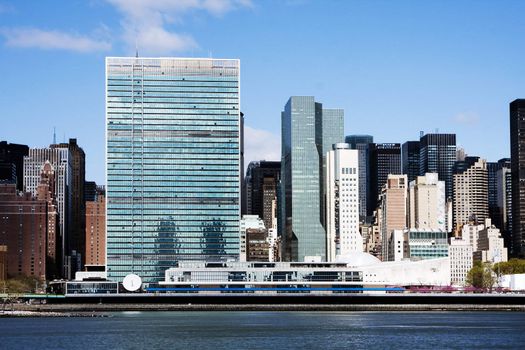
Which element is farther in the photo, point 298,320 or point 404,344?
point 298,320

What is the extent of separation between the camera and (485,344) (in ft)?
445

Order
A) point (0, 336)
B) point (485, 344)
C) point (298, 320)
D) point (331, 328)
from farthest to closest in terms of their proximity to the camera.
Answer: point (298, 320) → point (331, 328) → point (0, 336) → point (485, 344)

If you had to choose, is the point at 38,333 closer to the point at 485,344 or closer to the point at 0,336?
the point at 0,336

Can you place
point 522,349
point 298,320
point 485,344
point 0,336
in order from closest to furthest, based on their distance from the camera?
point 522,349
point 485,344
point 0,336
point 298,320

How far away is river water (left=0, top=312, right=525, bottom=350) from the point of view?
441ft

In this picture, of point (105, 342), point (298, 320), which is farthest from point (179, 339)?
point (298, 320)

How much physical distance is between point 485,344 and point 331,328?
37.3 m

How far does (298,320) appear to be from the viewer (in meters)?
198

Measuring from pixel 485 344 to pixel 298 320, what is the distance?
65.8m

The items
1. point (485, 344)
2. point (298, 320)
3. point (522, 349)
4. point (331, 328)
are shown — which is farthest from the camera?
point (298, 320)

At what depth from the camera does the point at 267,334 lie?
502 feet

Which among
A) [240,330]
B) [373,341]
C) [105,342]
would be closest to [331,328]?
[240,330]

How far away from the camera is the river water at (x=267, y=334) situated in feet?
441

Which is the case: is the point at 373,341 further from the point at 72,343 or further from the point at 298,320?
the point at 298,320
